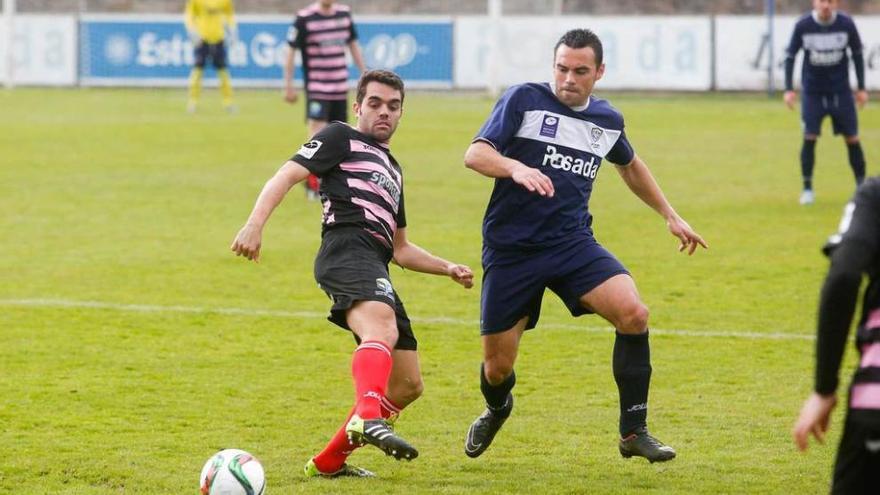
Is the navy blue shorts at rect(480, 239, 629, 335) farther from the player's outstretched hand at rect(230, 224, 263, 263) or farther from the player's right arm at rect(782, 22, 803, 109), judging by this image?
the player's right arm at rect(782, 22, 803, 109)

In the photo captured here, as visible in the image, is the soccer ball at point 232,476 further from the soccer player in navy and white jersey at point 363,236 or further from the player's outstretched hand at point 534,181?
the player's outstretched hand at point 534,181

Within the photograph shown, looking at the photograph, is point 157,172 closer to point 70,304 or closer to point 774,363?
point 70,304

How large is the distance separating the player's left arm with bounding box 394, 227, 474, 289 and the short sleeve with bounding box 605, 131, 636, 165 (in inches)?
33.2

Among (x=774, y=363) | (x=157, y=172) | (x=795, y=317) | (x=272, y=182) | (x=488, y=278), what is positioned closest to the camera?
(x=272, y=182)

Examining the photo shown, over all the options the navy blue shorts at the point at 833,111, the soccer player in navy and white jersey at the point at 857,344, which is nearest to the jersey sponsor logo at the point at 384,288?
the soccer player in navy and white jersey at the point at 857,344

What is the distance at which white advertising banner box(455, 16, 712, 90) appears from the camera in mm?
29797

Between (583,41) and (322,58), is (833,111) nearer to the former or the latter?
(322,58)

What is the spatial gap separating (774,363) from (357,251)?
344 centimetres

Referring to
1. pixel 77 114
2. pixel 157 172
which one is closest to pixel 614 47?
pixel 77 114

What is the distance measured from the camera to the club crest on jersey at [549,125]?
6.38m

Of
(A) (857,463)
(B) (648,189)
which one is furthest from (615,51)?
(A) (857,463)

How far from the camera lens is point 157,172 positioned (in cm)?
1805

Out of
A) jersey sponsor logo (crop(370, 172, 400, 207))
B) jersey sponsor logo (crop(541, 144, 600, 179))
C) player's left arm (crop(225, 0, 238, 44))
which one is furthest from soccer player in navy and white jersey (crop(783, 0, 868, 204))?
player's left arm (crop(225, 0, 238, 44))

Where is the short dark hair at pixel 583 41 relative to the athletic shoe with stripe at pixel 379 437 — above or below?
above
